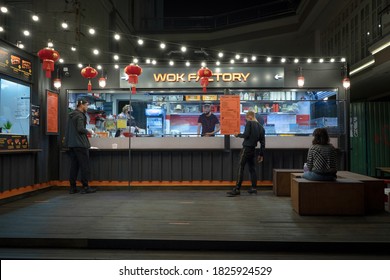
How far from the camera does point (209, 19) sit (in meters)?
15.4

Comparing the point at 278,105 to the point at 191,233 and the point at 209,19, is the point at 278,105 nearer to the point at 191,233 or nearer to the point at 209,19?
the point at 191,233

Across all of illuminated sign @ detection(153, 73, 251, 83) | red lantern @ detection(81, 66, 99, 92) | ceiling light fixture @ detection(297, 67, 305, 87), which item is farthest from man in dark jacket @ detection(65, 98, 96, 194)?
ceiling light fixture @ detection(297, 67, 305, 87)

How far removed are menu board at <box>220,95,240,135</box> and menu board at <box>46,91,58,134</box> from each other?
3866mm

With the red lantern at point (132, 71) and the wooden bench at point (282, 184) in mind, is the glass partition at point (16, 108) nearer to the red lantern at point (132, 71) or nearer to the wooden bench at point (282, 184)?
the red lantern at point (132, 71)

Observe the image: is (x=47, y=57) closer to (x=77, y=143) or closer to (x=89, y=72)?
(x=89, y=72)

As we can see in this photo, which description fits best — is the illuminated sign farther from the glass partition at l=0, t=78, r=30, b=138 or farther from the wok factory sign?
the glass partition at l=0, t=78, r=30, b=138

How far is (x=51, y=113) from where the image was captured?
6.86 metres

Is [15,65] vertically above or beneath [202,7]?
beneath

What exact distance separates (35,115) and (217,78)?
412 centimetres

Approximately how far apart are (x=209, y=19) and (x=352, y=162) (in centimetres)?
977

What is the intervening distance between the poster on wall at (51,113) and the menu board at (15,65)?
0.65 metres

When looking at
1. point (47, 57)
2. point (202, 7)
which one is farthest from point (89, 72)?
point (202, 7)

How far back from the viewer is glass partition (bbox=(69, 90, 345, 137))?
7379 mm

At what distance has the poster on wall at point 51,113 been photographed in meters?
6.75
